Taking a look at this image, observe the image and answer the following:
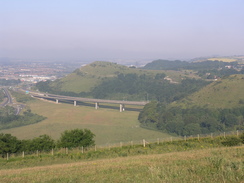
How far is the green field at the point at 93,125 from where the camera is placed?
188 ft

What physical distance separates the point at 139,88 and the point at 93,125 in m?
73.9

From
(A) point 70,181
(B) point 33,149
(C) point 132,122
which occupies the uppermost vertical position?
(A) point 70,181

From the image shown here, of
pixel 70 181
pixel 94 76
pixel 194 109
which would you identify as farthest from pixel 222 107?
pixel 94 76

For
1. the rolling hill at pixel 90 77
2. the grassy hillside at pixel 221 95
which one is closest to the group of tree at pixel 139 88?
the rolling hill at pixel 90 77

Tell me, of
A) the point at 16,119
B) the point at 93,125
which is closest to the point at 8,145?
the point at 93,125

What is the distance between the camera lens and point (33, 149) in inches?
1185

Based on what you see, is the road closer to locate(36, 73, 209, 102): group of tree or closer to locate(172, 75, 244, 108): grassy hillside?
locate(36, 73, 209, 102): group of tree

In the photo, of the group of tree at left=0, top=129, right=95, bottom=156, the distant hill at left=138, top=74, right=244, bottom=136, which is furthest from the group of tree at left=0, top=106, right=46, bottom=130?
the group of tree at left=0, top=129, right=95, bottom=156

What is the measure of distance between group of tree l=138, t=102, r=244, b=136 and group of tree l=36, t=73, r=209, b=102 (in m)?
30.4

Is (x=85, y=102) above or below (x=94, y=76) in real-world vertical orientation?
below

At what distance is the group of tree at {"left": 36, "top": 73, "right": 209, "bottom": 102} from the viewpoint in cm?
12345

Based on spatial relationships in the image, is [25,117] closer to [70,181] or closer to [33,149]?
[33,149]

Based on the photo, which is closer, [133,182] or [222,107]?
[133,182]

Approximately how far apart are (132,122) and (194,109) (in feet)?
61.7
